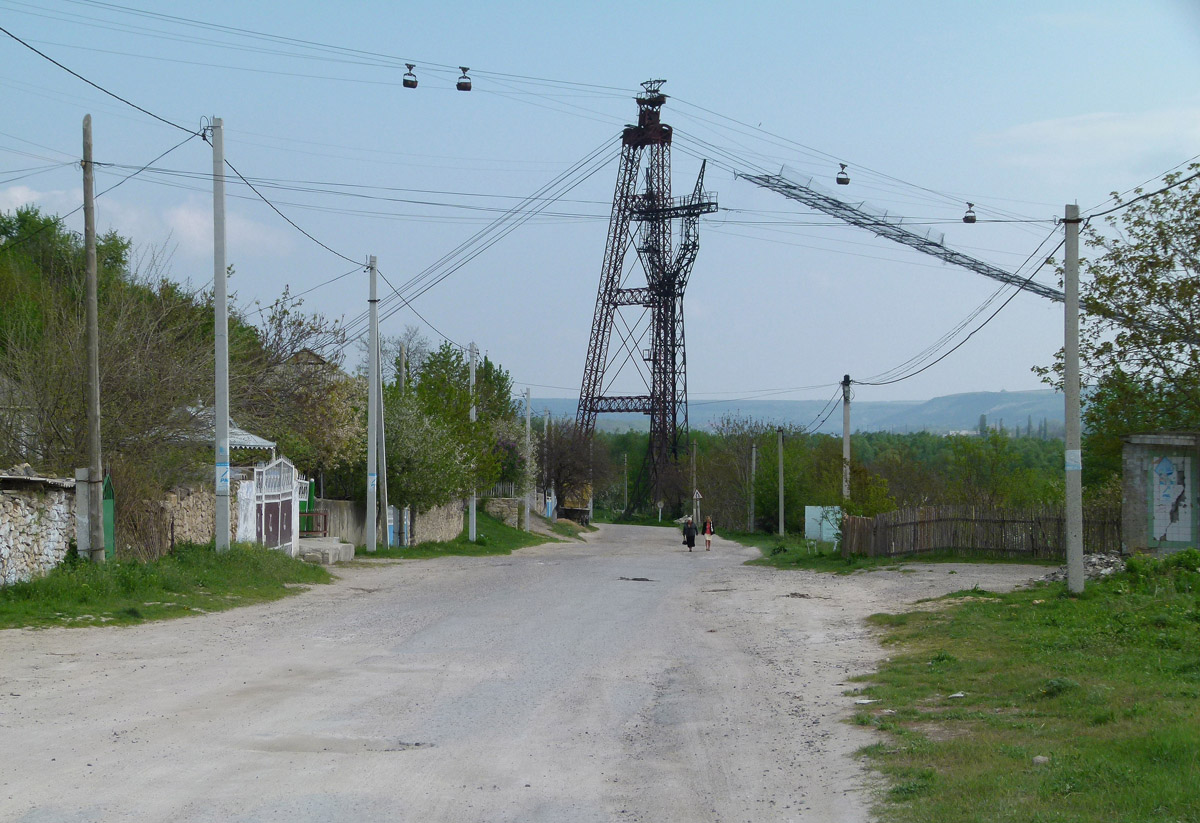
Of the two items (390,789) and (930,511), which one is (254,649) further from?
(930,511)

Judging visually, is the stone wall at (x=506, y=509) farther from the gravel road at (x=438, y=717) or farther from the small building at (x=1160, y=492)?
the gravel road at (x=438, y=717)

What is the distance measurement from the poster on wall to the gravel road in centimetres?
931

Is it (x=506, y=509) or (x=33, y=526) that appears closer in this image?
(x=33, y=526)

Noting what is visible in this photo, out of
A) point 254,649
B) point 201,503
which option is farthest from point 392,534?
point 254,649

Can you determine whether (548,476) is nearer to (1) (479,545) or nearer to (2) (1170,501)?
(1) (479,545)

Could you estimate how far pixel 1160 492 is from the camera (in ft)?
77.0

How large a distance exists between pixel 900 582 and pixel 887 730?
16.5 meters

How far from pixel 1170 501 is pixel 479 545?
2830cm

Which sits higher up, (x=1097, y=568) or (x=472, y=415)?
(x=472, y=415)

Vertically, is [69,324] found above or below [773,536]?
above

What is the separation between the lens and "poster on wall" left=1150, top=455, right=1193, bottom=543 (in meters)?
23.2

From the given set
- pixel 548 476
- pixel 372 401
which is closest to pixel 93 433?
pixel 372 401

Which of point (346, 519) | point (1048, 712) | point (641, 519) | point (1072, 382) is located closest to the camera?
point (1048, 712)

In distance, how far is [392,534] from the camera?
41000mm
